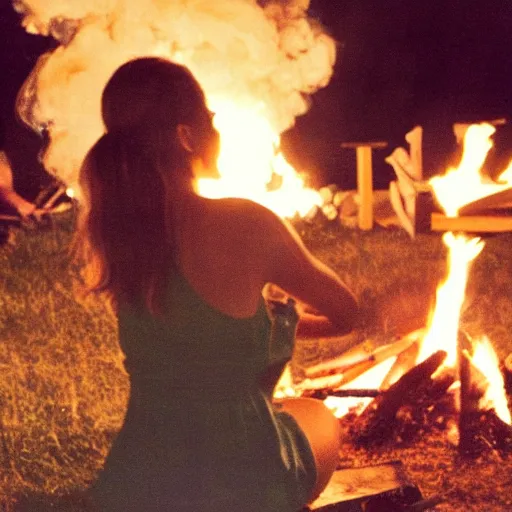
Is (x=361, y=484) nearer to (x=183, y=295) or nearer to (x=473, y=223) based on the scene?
(x=183, y=295)

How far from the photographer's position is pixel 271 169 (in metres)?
7.21

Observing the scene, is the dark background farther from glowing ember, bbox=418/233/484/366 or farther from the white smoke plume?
glowing ember, bbox=418/233/484/366

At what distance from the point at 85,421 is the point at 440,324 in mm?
1811

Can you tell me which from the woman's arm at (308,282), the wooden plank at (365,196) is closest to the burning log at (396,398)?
the woman's arm at (308,282)

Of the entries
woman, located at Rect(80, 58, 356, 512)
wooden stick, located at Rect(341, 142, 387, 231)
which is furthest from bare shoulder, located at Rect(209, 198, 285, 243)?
wooden stick, located at Rect(341, 142, 387, 231)

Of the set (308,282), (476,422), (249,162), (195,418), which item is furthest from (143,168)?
(249,162)

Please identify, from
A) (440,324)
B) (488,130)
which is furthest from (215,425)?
(488,130)

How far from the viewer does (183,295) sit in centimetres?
209

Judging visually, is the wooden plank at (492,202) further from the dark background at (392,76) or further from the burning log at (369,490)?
the burning log at (369,490)

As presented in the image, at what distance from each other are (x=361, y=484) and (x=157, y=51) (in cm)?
442

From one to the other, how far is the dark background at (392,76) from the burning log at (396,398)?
15.3 feet

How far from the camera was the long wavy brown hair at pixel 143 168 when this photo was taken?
2031mm

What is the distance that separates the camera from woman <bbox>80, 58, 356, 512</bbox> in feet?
6.72

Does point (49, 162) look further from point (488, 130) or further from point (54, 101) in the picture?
point (488, 130)
